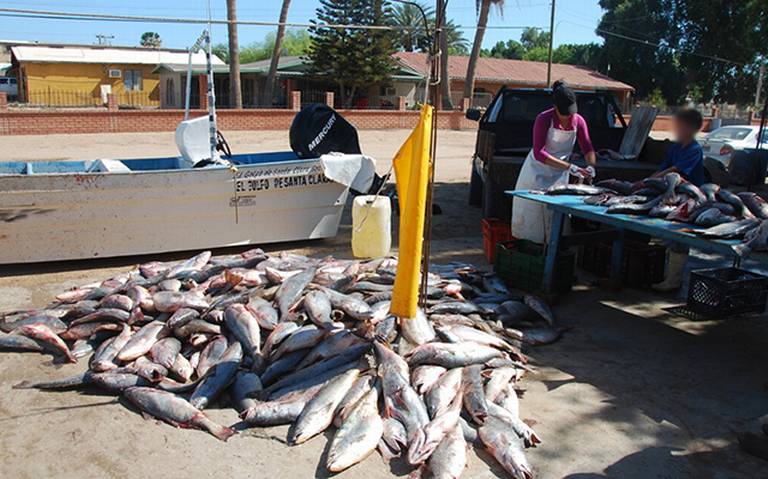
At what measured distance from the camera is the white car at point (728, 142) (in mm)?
16578

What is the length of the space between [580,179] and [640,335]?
1972mm

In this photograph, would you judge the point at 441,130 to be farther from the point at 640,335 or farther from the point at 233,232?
the point at 640,335

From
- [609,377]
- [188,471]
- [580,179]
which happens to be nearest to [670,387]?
[609,377]

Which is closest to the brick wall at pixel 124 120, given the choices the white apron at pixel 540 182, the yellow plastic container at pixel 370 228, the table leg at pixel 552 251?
the yellow plastic container at pixel 370 228

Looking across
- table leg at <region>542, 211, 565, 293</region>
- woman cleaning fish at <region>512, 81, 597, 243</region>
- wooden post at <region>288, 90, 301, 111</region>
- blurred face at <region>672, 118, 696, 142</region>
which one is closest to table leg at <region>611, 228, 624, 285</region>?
woman cleaning fish at <region>512, 81, 597, 243</region>

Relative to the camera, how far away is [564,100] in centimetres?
662

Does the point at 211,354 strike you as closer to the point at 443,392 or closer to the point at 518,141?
the point at 443,392

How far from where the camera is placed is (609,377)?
5.07m

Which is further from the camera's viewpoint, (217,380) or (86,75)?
(86,75)

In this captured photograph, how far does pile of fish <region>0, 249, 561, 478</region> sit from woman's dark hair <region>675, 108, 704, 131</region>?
2420 millimetres

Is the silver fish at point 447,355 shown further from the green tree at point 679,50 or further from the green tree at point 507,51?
the green tree at point 507,51

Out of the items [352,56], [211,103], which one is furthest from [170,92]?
[211,103]

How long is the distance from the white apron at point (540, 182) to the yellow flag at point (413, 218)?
9.14 ft

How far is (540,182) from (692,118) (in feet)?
5.36
